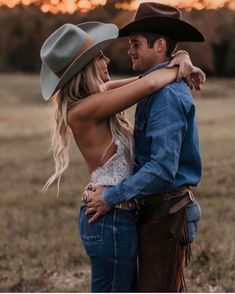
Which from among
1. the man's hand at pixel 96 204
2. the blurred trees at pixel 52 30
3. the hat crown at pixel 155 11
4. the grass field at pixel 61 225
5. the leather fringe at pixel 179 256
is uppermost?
the hat crown at pixel 155 11

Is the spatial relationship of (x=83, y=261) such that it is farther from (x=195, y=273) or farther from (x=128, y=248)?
(x=128, y=248)

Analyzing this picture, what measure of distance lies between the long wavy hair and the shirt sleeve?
7.9 inches

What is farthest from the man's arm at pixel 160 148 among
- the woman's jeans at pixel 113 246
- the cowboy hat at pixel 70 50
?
the cowboy hat at pixel 70 50

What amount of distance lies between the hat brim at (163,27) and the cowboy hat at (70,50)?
0.09 meters

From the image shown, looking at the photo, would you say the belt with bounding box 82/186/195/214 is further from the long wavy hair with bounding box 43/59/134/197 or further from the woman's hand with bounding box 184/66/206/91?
the woman's hand with bounding box 184/66/206/91

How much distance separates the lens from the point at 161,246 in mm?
2783

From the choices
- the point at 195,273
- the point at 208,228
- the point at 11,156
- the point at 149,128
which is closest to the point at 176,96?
the point at 149,128

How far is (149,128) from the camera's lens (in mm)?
2689

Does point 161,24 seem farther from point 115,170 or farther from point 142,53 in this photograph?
point 115,170

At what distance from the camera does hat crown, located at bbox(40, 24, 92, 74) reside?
2.81 metres

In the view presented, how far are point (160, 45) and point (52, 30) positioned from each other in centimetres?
5455

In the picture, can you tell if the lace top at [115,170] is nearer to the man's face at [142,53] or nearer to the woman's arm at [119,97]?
the woman's arm at [119,97]

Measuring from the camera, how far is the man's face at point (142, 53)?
9.16ft

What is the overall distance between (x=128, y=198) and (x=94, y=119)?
364 millimetres
